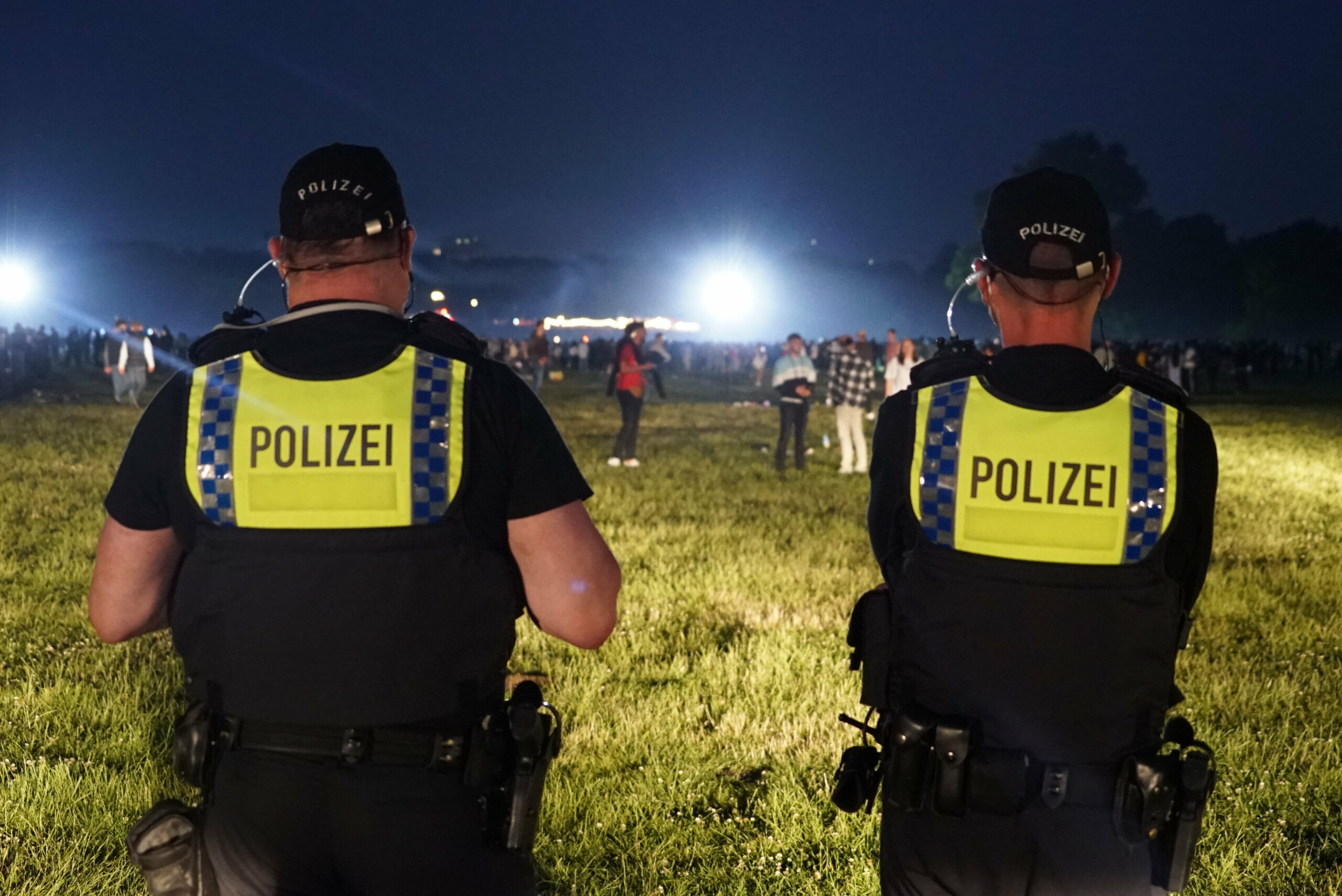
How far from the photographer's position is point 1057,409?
2.01 metres

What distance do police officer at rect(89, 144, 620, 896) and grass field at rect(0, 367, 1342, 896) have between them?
1.86 m

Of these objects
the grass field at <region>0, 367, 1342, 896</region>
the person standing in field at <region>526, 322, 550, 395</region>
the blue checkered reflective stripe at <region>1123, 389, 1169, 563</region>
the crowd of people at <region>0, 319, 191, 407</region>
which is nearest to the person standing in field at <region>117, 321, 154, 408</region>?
the crowd of people at <region>0, 319, 191, 407</region>

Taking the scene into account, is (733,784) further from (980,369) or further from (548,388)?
(548,388)

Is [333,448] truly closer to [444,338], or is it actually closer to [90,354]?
[444,338]

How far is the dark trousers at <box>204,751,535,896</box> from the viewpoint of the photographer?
5.65 ft

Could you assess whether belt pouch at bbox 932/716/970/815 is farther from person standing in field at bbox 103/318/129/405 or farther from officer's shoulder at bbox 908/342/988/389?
person standing in field at bbox 103/318/129/405

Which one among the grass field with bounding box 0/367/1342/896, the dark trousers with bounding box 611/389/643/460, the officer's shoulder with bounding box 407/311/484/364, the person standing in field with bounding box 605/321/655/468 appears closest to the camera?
the officer's shoulder with bounding box 407/311/484/364

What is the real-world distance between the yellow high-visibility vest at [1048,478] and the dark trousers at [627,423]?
11.4 meters

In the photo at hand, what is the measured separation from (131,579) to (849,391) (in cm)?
1145

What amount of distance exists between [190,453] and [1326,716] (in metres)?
5.23

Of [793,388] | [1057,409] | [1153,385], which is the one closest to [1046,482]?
[1057,409]

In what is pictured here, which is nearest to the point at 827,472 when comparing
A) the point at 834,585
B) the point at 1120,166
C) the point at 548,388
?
the point at 834,585

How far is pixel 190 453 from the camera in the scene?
1828 mm

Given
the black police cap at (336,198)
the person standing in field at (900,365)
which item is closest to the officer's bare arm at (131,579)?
the black police cap at (336,198)
